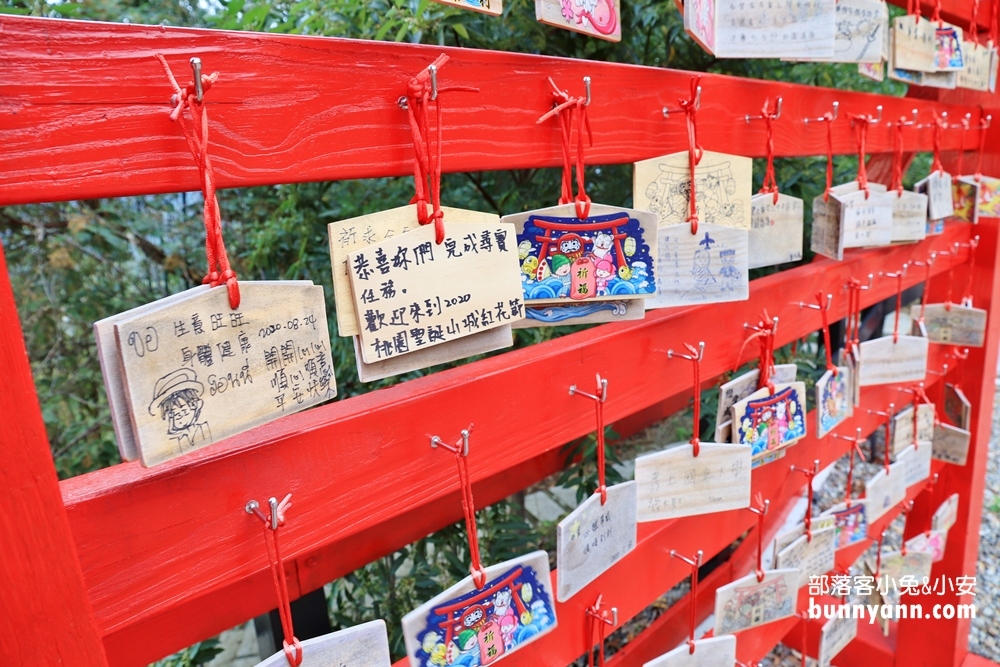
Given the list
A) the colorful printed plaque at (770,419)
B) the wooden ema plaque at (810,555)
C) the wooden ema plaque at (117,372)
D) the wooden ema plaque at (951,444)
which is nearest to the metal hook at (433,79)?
the wooden ema plaque at (117,372)

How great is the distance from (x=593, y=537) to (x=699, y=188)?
411 mm

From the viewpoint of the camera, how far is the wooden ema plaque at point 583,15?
1.92ft

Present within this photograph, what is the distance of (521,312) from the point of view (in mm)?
565

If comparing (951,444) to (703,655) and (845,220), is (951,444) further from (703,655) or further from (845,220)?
(703,655)

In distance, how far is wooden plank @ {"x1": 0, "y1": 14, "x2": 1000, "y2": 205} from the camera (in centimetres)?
38

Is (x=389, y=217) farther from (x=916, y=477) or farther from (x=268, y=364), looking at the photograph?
(x=916, y=477)

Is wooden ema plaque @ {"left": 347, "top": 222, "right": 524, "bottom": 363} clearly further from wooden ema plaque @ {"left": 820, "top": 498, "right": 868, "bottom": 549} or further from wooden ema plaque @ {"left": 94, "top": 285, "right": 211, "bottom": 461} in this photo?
wooden ema plaque @ {"left": 820, "top": 498, "right": 868, "bottom": 549}

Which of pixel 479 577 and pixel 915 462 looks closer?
pixel 479 577

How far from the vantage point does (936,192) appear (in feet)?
4.36

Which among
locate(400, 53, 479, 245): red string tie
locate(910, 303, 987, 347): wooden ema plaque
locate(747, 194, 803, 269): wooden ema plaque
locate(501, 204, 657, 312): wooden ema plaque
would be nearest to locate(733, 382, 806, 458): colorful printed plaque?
locate(747, 194, 803, 269): wooden ema plaque

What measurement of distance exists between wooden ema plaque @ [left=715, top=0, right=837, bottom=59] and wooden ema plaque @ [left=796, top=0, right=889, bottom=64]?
0.19ft

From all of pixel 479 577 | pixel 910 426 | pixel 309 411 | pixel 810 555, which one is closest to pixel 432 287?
pixel 309 411

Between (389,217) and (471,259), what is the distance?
8 centimetres

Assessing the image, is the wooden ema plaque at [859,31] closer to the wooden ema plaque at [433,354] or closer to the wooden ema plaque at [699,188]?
the wooden ema plaque at [699,188]
